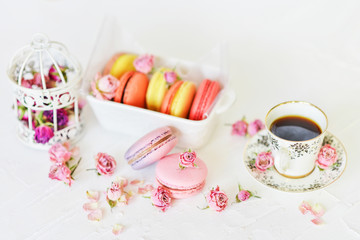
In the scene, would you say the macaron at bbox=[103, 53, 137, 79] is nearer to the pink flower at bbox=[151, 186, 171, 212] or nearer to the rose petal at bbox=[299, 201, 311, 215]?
the pink flower at bbox=[151, 186, 171, 212]

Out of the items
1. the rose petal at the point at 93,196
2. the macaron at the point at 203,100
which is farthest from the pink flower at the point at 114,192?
the macaron at the point at 203,100

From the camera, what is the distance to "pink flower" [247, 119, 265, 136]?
1.49 m

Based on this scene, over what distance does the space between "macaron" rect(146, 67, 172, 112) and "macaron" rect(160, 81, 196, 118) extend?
25 millimetres

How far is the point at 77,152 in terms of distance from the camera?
1469mm

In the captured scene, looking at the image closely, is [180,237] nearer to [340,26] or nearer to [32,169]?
[32,169]

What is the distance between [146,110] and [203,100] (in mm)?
152

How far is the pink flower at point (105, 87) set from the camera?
1.44 m

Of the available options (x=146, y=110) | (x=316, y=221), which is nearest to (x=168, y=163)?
(x=146, y=110)

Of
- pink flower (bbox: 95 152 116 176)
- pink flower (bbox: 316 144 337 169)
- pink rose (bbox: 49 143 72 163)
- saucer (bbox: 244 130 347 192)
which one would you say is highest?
pink flower (bbox: 316 144 337 169)

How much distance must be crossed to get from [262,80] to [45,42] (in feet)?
2.27

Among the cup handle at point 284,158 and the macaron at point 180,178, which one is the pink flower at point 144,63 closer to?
the macaron at point 180,178

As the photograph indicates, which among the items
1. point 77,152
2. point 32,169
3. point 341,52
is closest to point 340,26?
point 341,52

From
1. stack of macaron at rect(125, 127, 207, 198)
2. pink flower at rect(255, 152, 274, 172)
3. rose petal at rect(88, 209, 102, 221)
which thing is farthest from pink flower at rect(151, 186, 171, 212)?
pink flower at rect(255, 152, 274, 172)

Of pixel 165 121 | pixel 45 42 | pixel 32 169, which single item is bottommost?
pixel 32 169
